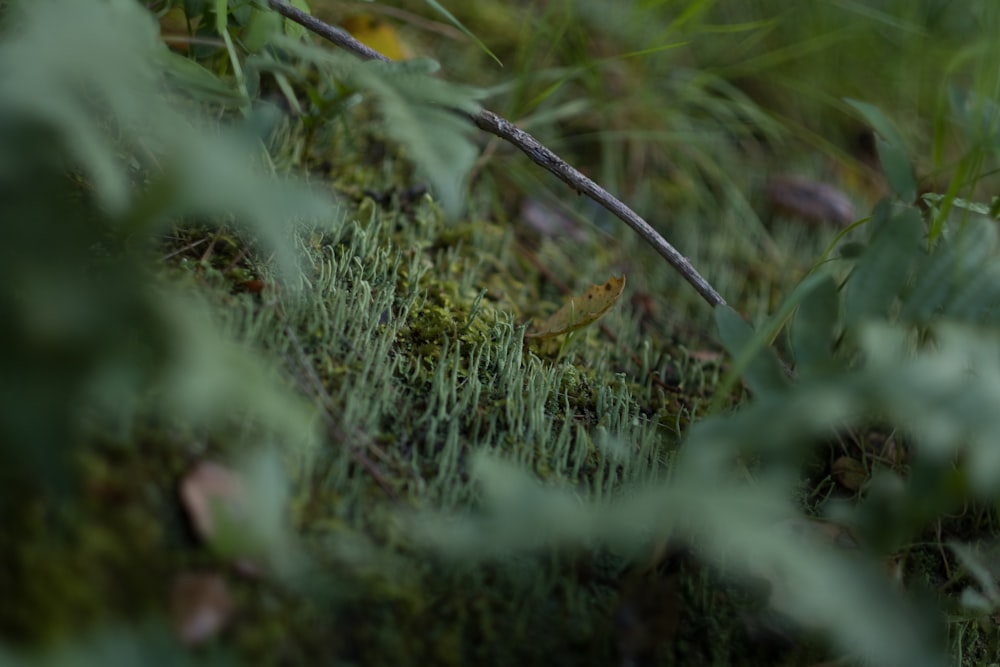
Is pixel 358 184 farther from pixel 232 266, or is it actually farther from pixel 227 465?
pixel 227 465

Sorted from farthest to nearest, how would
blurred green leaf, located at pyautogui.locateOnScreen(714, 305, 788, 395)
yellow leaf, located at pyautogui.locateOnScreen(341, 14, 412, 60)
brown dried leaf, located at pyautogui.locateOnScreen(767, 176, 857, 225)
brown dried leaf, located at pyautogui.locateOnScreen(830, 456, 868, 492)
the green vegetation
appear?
1. brown dried leaf, located at pyautogui.locateOnScreen(767, 176, 857, 225)
2. yellow leaf, located at pyautogui.locateOnScreen(341, 14, 412, 60)
3. brown dried leaf, located at pyautogui.locateOnScreen(830, 456, 868, 492)
4. blurred green leaf, located at pyautogui.locateOnScreen(714, 305, 788, 395)
5. the green vegetation

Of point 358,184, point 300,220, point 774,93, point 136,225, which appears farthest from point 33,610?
point 774,93

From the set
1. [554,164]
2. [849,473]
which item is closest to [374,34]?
[554,164]

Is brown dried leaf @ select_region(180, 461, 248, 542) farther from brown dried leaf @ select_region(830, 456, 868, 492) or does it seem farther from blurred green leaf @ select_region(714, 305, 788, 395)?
brown dried leaf @ select_region(830, 456, 868, 492)

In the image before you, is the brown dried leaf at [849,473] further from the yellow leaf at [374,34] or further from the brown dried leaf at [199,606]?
the yellow leaf at [374,34]

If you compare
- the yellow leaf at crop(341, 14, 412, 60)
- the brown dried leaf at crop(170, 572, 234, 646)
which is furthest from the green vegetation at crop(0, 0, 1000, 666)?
the yellow leaf at crop(341, 14, 412, 60)

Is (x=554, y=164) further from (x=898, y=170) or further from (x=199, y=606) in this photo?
(x=199, y=606)
